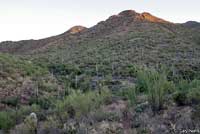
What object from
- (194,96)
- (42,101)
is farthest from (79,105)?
(42,101)

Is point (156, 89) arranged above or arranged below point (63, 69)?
above

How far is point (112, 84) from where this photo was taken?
80.2 ft

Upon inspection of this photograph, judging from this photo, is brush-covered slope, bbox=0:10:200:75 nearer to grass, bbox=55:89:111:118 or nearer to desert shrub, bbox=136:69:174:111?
desert shrub, bbox=136:69:174:111

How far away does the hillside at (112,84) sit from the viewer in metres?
11.4

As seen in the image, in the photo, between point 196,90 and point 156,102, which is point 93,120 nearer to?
point 156,102

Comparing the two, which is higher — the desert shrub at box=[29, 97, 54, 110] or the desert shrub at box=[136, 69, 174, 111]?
the desert shrub at box=[136, 69, 174, 111]

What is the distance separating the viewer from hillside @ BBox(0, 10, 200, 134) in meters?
11.4

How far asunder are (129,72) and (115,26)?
→ 33171mm

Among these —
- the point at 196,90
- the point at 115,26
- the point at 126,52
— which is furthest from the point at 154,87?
the point at 115,26

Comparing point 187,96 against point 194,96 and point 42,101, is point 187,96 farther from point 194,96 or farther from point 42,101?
point 42,101

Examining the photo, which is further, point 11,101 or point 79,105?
point 11,101

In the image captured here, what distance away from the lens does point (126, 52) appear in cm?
4341

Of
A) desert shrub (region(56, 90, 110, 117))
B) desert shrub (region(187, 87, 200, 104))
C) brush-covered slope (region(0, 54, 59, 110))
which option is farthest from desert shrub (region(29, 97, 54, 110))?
desert shrub (region(187, 87, 200, 104))

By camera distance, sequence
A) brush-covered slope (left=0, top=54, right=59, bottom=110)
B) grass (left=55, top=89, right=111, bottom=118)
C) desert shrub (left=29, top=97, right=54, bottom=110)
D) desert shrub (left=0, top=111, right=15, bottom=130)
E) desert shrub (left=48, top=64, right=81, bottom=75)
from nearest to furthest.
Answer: grass (left=55, top=89, right=111, bottom=118), desert shrub (left=0, top=111, right=15, bottom=130), desert shrub (left=29, top=97, right=54, bottom=110), brush-covered slope (left=0, top=54, right=59, bottom=110), desert shrub (left=48, top=64, right=81, bottom=75)
